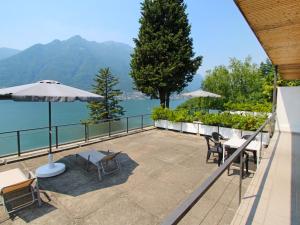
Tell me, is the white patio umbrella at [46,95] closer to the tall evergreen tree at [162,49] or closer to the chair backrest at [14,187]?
the chair backrest at [14,187]

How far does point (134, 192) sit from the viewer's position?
169 inches

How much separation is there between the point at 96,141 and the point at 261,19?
7335mm

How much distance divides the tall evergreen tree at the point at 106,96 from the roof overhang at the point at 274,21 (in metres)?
29.4

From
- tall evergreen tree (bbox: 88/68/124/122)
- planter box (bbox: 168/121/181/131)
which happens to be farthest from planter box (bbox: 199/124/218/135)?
tall evergreen tree (bbox: 88/68/124/122)

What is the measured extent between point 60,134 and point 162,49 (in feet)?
29.2

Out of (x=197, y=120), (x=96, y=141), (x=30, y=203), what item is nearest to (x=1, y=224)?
(x=30, y=203)

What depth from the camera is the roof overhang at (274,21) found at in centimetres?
256

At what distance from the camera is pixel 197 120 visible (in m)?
10.0

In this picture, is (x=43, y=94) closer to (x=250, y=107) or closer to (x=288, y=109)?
(x=288, y=109)

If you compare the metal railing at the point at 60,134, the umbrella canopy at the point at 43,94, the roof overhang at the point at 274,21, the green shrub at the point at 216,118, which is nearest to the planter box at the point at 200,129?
the green shrub at the point at 216,118

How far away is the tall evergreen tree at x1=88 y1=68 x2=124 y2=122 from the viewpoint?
32.6m

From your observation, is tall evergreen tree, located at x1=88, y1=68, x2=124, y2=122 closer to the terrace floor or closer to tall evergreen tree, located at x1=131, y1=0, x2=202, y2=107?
tall evergreen tree, located at x1=131, y1=0, x2=202, y2=107

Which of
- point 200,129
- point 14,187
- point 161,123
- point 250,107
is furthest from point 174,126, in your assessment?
point 14,187

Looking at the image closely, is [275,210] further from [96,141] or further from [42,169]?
[96,141]
